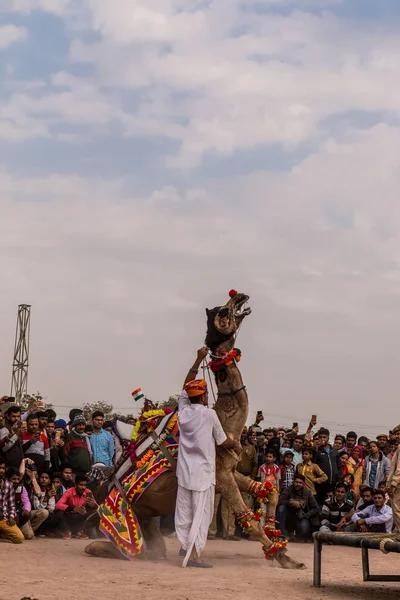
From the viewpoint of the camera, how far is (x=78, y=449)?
14.8m

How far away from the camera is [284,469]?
15.8 meters

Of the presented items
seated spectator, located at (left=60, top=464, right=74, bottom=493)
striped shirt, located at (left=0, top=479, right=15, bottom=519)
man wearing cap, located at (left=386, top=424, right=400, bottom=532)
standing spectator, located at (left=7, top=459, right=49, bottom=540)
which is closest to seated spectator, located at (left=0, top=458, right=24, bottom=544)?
striped shirt, located at (left=0, top=479, right=15, bottom=519)

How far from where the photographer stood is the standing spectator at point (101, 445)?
596 inches

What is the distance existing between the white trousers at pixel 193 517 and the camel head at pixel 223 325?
1659mm

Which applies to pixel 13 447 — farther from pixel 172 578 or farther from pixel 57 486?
pixel 172 578

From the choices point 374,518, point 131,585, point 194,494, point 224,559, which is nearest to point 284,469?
point 374,518

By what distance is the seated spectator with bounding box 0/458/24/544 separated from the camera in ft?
40.5

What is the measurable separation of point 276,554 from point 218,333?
101 inches

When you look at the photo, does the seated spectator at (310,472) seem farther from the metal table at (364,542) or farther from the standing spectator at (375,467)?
the metal table at (364,542)

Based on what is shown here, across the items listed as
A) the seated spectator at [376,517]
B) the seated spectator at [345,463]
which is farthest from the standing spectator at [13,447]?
the seated spectator at [345,463]

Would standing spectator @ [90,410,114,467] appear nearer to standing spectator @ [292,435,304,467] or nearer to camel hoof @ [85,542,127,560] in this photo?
standing spectator @ [292,435,304,467]

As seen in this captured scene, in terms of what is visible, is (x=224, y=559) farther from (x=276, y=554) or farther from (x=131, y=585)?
(x=131, y=585)

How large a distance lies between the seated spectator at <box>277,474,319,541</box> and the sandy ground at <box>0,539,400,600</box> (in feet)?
9.52

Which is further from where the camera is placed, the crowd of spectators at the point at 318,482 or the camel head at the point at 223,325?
the crowd of spectators at the point at 318,482
